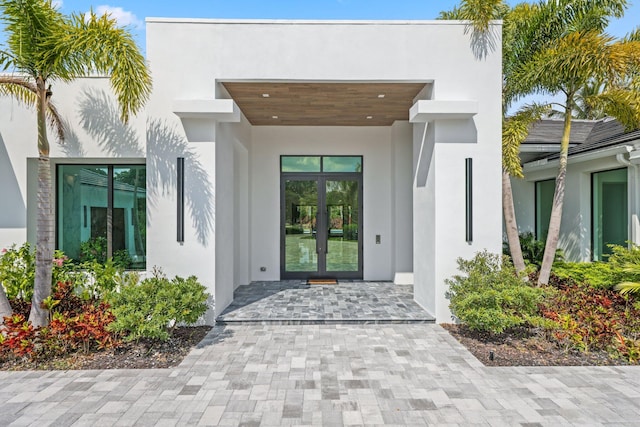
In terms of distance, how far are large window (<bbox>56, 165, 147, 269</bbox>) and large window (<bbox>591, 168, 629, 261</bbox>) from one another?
407 inches

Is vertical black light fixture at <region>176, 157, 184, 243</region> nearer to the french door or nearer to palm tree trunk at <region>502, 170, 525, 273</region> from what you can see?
the french door

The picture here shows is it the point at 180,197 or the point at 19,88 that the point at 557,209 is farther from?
the point at 19,88

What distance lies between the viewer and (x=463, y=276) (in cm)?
594

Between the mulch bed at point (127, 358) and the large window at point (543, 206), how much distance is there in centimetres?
984

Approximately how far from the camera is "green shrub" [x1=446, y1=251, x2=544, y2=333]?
4.87 meters

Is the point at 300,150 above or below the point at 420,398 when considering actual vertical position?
above

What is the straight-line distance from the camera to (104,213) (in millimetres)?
7781

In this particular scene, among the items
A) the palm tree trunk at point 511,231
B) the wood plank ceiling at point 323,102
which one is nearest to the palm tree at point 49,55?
the wood plank ceiling at point 323,102

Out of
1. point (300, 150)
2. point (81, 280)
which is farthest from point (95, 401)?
point (300, 150)

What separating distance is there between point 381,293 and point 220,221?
3.78m

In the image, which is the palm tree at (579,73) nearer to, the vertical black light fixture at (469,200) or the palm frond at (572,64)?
the palm frond at (572,64)

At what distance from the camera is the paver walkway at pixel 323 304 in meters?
5.99

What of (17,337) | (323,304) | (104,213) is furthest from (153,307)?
(104,213)

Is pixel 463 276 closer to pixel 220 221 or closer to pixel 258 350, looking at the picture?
pixel 258 350
